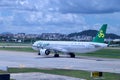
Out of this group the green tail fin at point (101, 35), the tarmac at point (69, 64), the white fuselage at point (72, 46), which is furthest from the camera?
the green tail fin at point (101, 35)

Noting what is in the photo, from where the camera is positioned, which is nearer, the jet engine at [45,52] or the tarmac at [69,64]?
the tarmac at [69,64]

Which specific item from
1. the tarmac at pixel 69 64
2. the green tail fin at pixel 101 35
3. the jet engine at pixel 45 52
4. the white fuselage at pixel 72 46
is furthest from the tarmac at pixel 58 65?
the jet engine at pixel 45 52

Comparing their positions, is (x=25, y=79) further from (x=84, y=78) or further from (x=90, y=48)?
(x=90, y=48)

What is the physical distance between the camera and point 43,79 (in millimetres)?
34562

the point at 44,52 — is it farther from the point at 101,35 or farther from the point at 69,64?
the point at 69,64

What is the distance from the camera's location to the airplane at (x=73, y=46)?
248ft

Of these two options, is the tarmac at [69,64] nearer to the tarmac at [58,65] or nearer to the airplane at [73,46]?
the tarmac at [58,65]

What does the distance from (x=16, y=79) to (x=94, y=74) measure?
6.33 metres

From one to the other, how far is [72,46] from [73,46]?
0.85 ft

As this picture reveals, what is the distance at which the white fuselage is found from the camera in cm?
7519

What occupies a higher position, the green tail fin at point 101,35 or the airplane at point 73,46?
the green tail fin at point 101,35

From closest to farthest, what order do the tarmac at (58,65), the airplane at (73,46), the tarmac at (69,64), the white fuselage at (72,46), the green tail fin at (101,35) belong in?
the tarmac at (58,65)
the tarmac at (69,64)
the white fuselage at (72,46)
the airplane at (73,46)
the green tail fin at (101,35)

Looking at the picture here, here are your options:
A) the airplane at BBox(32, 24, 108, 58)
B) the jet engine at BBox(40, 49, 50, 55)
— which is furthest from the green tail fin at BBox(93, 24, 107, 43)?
the jet engine at BBox(40, 49, 50, 55)

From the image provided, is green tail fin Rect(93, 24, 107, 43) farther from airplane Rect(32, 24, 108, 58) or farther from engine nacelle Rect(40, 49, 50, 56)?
engine nacelle Rect(40, 49, 50, 56)
